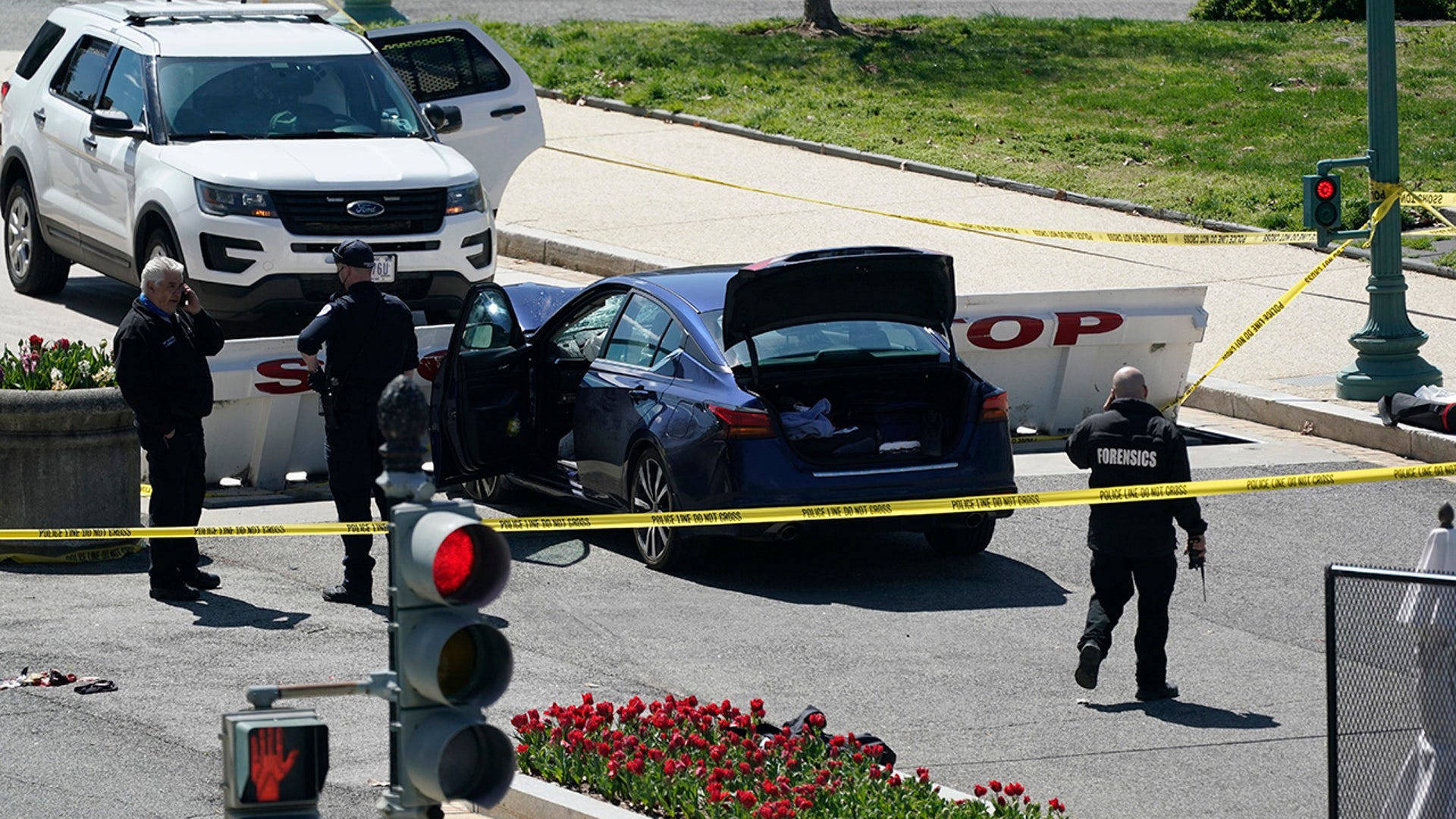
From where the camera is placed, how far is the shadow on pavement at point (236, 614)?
10055 millimetres

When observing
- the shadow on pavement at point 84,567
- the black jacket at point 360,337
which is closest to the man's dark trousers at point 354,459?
the black jacket at point 360,337

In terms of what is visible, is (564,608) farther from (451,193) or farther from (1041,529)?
(451,193)

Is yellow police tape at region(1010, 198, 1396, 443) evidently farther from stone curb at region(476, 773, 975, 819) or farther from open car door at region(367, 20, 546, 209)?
stone curb at region(476, 773, 975, 819)

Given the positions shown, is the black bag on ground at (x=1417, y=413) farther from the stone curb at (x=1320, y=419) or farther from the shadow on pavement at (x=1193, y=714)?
the shadow on pavement at (x=1193, y=714)

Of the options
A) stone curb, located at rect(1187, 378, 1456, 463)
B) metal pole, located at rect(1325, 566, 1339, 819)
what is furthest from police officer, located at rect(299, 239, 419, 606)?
stone curb, located at rect(1187, 378, 1456, 463)

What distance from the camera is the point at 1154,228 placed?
2008 cm

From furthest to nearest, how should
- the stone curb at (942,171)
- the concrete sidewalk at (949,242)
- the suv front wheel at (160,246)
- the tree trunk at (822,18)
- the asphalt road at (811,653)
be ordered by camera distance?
the tree trunk at (822,18) < the stone curb at (942,171) < the concrete sidewalk at (949,242) < the suv front wheel at (160,246) < the asphalt road at (811,653)

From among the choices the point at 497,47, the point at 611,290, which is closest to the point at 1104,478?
the point at 611,290

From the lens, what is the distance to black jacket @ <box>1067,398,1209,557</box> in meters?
9.16

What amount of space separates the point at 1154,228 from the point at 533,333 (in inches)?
361

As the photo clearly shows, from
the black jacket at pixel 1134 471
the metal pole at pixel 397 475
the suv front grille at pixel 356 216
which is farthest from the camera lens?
the suv front grille at pixel 356 216

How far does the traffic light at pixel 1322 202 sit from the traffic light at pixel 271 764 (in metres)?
10.8

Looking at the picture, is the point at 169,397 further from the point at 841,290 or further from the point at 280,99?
the point at 280,99

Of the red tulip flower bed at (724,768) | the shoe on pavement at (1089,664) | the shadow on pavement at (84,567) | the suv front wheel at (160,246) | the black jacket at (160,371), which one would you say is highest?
the black jacket at (160,371)
